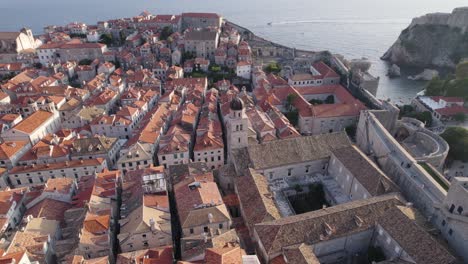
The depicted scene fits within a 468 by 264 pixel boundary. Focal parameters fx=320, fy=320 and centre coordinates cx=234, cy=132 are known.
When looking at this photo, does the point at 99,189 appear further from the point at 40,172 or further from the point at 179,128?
the point at 179,128

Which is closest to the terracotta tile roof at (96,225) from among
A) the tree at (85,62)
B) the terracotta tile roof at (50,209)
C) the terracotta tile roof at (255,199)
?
the terracotta tile roof at (50,209)

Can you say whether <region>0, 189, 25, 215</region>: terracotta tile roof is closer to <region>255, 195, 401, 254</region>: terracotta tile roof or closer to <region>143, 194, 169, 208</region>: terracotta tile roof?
<region>143, 194, 169, 208</region>: terracotta tile roof

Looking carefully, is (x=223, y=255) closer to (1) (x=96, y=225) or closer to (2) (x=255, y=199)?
(2) (x=255, y=199)

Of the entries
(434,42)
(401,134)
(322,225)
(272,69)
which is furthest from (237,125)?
(434,42)

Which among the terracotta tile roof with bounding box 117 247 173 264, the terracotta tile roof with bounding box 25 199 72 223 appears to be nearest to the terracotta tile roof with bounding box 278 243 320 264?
the terracotta tile roof with bounding box 117 247 173 264

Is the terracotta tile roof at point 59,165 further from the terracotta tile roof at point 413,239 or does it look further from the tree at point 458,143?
the tree at point 458,143

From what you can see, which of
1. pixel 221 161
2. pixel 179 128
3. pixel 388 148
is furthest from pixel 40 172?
pixel 388 148

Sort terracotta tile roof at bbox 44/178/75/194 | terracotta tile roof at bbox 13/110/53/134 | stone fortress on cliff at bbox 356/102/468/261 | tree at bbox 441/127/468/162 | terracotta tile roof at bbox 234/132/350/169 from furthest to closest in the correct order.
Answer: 1. terracotta tile roof at bbox 13/110/53/134
2. tree at bbox 441/127/468/162
3. terracotta tile roof at bbox 234/132/350/169
4. terracotta tile roof at bbox 44/178/75/194
5. stone fortress on cliff at bbox 356/102/468/261
